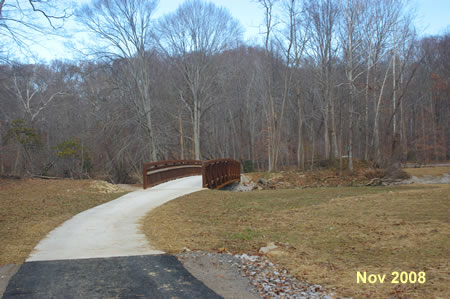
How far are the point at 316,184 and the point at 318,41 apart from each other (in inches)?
456

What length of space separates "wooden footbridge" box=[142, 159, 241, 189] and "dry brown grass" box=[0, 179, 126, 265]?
1.70 metres

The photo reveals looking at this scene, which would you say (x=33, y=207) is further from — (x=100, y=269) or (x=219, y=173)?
(x=219, y=173)

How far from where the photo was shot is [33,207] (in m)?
11.2

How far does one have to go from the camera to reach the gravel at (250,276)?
475cm

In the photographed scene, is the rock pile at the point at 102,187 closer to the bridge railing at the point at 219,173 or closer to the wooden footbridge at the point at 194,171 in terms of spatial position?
the wooden footbridge at the point at 194,171

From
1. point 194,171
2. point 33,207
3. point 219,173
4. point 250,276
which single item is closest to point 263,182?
point 194,171

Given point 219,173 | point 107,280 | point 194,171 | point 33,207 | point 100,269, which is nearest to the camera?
point 107,280

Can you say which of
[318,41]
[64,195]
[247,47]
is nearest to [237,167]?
[318,41]

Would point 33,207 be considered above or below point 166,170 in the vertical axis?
below

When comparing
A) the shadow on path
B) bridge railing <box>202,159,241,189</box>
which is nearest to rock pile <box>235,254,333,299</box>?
the shadow on path

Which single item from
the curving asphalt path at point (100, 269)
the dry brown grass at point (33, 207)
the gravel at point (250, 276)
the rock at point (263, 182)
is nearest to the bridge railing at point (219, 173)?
the rock at point (263, 182)

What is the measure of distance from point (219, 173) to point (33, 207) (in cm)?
1109

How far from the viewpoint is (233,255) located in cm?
635

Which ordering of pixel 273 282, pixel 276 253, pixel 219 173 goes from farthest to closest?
pixel 219 173
pixel 276 253
pixel 273 282
